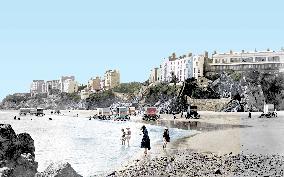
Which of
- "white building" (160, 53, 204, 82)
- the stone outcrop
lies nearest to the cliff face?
"white building" (160, 53, 204, 82)

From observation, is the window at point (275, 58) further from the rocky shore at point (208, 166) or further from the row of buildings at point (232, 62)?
the rocky shore at point (208, 166)

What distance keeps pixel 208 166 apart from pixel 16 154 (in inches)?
343

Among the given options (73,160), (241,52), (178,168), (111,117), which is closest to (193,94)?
(111,117)

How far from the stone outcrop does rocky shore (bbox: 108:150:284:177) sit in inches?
188

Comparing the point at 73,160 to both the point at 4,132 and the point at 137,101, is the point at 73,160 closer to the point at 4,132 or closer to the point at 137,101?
the point at 4,132

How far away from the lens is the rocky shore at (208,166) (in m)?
19.8

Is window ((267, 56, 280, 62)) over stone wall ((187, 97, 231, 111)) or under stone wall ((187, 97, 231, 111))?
over

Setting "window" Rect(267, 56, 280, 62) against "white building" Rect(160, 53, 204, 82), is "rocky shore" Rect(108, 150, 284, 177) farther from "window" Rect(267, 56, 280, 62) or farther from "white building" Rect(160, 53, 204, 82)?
"white building" Rect(160, 53, 204, 82)

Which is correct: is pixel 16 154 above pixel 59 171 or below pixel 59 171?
above

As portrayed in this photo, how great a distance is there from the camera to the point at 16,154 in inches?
782

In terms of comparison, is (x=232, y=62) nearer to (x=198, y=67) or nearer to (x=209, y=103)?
(x=198, y=67)

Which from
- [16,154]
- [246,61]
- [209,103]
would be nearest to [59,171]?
[16,154]

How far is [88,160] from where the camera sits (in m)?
34.4

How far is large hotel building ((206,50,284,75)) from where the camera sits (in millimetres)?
154875
